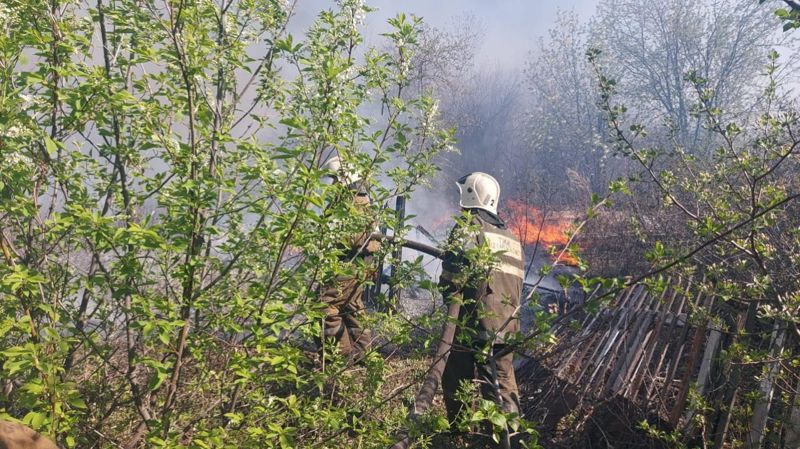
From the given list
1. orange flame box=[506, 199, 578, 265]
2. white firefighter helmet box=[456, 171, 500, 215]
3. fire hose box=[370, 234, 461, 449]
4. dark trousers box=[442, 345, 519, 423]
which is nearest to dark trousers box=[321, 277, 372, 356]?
dark trousers box=[442, 345, 519, 423]

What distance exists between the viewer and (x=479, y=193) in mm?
4398

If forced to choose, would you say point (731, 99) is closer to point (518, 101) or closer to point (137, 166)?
point (518, 101)

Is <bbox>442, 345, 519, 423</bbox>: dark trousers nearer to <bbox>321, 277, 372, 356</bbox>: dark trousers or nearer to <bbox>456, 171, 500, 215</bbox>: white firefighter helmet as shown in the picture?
<bbox>321, 277, 372, 356</bbox>: dark trousers

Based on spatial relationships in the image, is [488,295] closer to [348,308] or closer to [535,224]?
[348,308]

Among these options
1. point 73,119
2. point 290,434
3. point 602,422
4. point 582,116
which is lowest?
point 290,434

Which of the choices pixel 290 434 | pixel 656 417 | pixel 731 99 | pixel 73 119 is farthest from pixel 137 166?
pixel 731 99

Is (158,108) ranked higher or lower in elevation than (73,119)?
higher

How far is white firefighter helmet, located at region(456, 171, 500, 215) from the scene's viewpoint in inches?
173

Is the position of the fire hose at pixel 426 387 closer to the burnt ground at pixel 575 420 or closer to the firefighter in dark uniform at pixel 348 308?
the firefighter in dark uniform at pixel 348 308

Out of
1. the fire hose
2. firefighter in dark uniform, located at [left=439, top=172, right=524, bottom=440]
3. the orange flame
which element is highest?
the orange flame

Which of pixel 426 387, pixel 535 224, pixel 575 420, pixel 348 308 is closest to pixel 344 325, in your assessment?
pixel 348 308

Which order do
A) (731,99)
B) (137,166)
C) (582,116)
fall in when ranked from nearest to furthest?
(137,166)
(731,99)
(582,116)

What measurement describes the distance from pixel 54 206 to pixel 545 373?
176 inches

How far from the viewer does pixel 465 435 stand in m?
4.02
